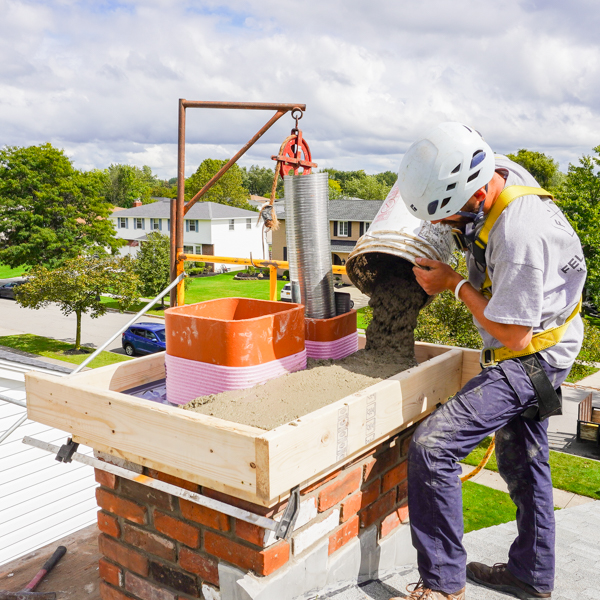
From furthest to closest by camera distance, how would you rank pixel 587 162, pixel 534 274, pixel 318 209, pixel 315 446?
pixel 587 162, pixel 318 209, pixel 534 274, pixel 315 446

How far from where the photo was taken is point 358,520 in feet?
9.24

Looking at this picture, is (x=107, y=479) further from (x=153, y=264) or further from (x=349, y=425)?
(x=153, y=264)

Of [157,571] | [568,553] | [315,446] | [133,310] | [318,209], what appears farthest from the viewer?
[133,310]

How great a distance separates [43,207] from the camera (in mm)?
30703

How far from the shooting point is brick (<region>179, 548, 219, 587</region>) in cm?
237

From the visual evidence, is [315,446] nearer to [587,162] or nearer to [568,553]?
[568,553]

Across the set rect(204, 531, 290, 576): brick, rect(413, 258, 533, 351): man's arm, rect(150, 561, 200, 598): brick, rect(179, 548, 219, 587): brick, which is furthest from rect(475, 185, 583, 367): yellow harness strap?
rect(150, 561, 200, 598): brick

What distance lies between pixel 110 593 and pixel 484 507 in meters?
8.86

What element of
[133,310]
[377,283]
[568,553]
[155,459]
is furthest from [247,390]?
[133,310]

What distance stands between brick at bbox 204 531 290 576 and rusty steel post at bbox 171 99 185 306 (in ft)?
11.8

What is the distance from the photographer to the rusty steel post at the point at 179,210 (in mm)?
5449

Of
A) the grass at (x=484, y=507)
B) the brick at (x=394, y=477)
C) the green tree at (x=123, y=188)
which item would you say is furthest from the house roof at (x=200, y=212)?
the brick at (x=394, y=477)

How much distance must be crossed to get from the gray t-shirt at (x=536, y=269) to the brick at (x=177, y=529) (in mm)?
1648

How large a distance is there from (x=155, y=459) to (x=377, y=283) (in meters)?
1.91
